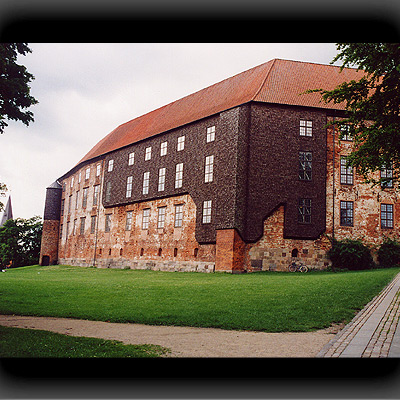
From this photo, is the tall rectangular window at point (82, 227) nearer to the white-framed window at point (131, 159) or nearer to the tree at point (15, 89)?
the white-framed window at point (131, 159)

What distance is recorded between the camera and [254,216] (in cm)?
3012

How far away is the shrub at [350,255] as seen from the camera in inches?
1201

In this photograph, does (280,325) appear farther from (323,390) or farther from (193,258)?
(193,258)

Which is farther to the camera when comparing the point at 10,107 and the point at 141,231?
the point at 141,231

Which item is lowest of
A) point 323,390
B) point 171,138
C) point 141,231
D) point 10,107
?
point 323,390

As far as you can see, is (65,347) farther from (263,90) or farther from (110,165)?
(110,165)

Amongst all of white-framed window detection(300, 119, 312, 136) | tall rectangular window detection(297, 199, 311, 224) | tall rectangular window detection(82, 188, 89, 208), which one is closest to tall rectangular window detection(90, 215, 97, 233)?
tall rectangular window detection(82, 188, 89, 208)

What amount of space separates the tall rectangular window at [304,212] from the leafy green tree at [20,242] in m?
45.0

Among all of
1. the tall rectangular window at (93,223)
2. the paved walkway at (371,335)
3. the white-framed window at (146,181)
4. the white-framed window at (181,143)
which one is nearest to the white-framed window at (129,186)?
the white-framed window at (146,181)

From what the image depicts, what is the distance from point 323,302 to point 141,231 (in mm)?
27966

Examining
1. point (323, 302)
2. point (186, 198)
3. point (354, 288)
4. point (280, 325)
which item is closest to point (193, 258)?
point (186, 198)

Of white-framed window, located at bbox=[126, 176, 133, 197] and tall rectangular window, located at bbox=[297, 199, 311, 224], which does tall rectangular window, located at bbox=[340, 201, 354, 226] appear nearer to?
tall rectangular window, located at bbox=[297, 199, 311, 224]

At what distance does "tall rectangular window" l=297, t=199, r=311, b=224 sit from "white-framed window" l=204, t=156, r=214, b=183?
6.56 meters

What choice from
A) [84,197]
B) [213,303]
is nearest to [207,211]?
[213,303]
